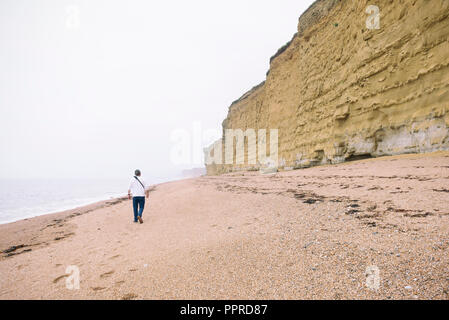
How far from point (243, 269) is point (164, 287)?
2.95ft

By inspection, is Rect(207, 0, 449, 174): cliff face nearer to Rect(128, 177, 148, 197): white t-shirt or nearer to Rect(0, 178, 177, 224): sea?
Rect(128, 177, 148, 197): white t-shirt

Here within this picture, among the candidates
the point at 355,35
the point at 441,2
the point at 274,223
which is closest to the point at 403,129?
the point at 441,2

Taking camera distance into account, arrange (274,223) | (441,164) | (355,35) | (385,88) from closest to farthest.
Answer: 1. (274,223)
2. (441,164)
3. (385,88)
4. (355,35)

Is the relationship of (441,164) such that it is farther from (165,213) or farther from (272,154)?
(272,154)

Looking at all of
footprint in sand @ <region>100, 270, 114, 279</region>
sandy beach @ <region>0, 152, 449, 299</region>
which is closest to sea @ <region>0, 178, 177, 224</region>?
sandy beach @ <region>0, 152, 449, 299</region>

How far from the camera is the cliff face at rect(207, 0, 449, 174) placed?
702 centimetres

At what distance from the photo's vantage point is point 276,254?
2.48 metres

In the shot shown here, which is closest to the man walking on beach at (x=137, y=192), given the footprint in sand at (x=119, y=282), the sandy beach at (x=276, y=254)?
the sandy beach at (x=276, y=254)

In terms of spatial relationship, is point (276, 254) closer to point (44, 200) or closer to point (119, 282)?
point (119, 282)

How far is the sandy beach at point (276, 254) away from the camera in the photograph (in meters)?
1.84

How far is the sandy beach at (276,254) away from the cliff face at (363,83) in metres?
4.05

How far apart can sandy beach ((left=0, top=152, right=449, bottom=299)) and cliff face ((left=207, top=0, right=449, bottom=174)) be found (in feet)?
13.3

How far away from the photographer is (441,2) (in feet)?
22.2

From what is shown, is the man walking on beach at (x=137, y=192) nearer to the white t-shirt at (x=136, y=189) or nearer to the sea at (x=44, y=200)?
the white t-shirt at (x=136, y=189)
